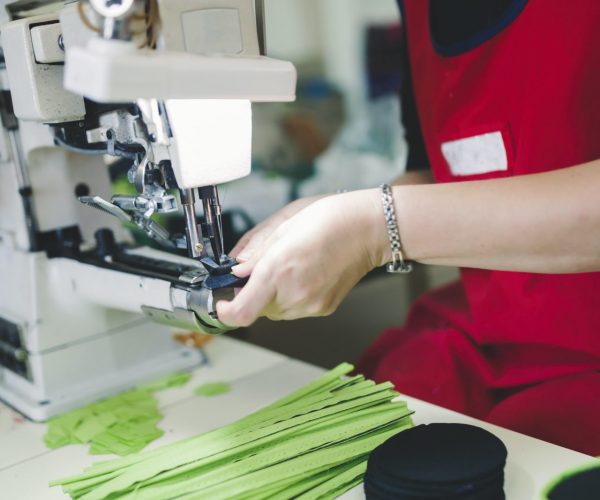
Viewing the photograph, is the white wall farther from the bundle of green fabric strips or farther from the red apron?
the bundle of green fabric strips

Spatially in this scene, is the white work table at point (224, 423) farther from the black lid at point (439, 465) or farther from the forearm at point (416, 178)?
the forearm at point (416, 178)

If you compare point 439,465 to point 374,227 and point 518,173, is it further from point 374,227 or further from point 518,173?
point 518,173

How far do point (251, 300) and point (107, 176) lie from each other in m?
0.49

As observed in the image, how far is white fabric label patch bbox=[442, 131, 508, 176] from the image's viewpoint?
112 cm

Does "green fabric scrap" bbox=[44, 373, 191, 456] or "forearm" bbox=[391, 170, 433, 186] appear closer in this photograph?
"green fabric scrap" bbox=[44, 373, 191, 456]

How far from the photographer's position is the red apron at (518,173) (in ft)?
3.35

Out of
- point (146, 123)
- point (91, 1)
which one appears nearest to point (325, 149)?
point (146, 123)

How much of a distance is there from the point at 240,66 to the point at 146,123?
0.59 ft

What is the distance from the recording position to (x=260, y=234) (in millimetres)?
1002

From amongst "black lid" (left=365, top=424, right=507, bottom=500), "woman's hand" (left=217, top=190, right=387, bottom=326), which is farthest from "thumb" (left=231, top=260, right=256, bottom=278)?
"black lid" (left=365, top=424, right=507, bottom=500)

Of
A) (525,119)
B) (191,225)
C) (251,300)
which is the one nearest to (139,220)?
(191,225)

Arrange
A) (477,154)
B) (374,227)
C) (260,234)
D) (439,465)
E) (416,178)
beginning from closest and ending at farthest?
(439,465) < (374,227) < (260,234) < (477,154) < (416,178)

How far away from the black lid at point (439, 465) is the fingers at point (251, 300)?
0.21 m

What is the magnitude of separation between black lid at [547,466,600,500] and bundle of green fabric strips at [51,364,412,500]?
207 mm
